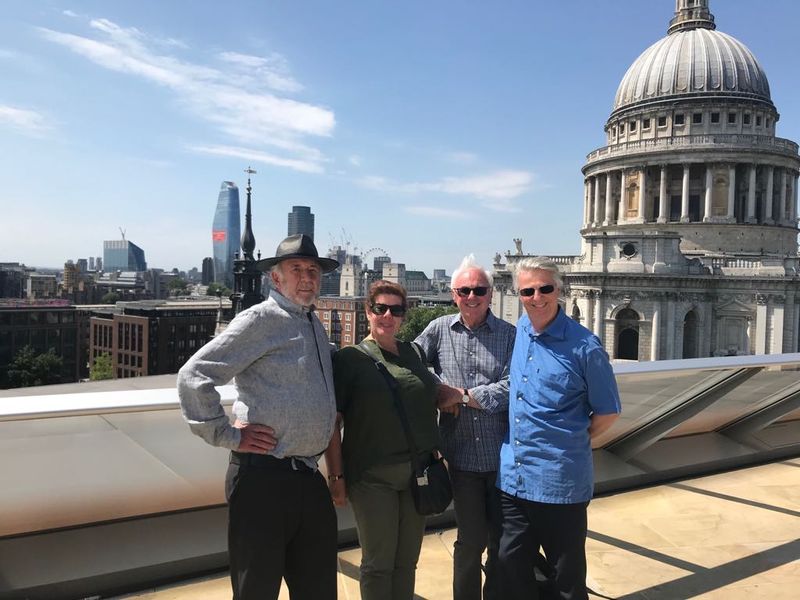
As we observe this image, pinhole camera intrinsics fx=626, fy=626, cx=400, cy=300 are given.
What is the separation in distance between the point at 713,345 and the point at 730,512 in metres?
45.3

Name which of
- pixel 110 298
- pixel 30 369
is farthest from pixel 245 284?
pixel 110 298

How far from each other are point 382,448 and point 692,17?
68.8 m

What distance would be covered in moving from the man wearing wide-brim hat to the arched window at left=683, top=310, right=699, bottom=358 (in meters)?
47.8

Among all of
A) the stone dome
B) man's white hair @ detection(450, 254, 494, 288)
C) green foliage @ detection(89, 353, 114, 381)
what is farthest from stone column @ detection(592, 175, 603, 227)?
man's white hair @ detection(450, 254, 494, 288)

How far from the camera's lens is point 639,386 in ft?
15.9

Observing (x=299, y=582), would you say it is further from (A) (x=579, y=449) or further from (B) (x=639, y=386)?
(B) (x=639, y=386)

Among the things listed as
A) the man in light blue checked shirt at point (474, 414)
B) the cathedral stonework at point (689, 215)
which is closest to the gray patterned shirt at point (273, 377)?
the man in light blue checked shirt at point (474, 414)

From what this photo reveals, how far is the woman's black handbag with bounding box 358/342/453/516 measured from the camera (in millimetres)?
3244

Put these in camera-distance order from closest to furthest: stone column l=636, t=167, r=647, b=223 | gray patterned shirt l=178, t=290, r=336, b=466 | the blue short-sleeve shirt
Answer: gray patterned shirt l=178, t=290, r=336, b=466 < the blue short-sleeve shirt < stone column l=636, t=167, r=647, b=223

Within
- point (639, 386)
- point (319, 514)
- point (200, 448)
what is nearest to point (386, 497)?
point (319, 514)

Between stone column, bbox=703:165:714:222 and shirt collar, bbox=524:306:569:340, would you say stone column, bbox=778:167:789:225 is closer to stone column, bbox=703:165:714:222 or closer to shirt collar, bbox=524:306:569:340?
stone column, bbox=703:165:714:222

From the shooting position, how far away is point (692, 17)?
59625mm

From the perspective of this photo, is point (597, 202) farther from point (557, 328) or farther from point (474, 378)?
point (557, 328)

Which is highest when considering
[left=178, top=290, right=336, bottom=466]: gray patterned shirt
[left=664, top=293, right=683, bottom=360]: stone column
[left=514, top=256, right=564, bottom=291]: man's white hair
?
[left=514, top=256, right=564, bottom=291]: man's white hair
